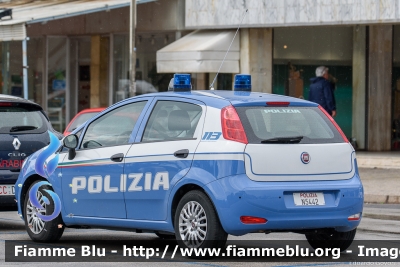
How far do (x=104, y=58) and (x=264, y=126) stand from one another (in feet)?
68.1

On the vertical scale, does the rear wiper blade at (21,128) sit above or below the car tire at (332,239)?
above

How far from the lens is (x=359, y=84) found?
83.5ft

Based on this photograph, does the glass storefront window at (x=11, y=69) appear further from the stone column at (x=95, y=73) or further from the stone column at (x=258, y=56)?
the stone column at (x=258, y=56)

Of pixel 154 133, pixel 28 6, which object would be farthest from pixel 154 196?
pixel 28 6

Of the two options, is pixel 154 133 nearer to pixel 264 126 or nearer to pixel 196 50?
pixel 264 126

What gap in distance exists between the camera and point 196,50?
2345cm

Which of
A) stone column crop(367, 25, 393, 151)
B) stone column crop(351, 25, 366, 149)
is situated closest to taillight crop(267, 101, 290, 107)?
stone column crop(351, 25, 366, 149)

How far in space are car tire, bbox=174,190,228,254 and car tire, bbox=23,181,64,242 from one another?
5.87ft

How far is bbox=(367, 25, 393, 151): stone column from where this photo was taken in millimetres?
25156

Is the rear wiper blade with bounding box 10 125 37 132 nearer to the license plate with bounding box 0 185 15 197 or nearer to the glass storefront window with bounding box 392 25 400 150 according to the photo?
the license plate with bounding box 0 185 15 197

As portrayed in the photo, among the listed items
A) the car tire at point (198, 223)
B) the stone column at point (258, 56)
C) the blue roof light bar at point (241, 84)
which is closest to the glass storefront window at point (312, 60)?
→ the stone column at point (258, 56)

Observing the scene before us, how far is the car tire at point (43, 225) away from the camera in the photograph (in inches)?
411

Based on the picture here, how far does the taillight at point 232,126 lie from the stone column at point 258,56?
15.1 metres

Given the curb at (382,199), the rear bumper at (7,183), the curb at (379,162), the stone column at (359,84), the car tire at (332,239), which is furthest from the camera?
the stone column at (359,84)
